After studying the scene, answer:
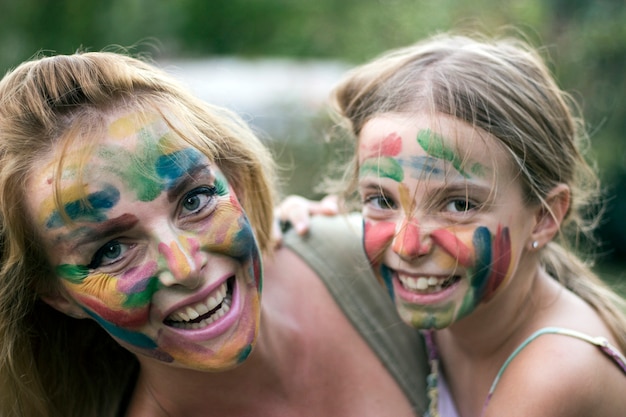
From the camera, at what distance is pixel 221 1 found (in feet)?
51.9

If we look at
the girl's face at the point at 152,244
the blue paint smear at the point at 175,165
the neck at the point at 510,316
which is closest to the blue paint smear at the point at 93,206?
the girl's face at the point at 152,244

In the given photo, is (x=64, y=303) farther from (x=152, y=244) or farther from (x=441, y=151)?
(x=441, y=151)

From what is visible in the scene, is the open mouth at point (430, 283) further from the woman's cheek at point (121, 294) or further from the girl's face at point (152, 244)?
the woman's cheek at point (121, 294)

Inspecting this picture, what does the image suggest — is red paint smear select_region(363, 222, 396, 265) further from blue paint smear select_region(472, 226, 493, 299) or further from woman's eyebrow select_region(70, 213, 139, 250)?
woman's eyebrow select_region(70, 213, 139, 250)

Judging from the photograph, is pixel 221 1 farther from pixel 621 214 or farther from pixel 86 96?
pixel 86 96

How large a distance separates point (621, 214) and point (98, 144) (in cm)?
586

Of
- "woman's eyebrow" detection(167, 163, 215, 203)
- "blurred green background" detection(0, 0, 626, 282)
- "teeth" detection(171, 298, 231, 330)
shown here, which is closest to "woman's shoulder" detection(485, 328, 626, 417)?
"teeth" detection(171, 298, 231, 330)

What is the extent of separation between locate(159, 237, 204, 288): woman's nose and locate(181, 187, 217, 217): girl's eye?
0.10 metres

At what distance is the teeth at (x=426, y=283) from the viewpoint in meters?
2.35

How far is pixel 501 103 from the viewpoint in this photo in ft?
7.79

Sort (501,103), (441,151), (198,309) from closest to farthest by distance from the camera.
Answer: (198,309)
(441,151)
(501,103)

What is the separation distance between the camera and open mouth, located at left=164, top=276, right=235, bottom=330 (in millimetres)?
2145

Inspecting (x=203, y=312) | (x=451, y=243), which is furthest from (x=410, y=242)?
(x=203, y=312)

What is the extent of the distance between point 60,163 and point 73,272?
1.02 feet
